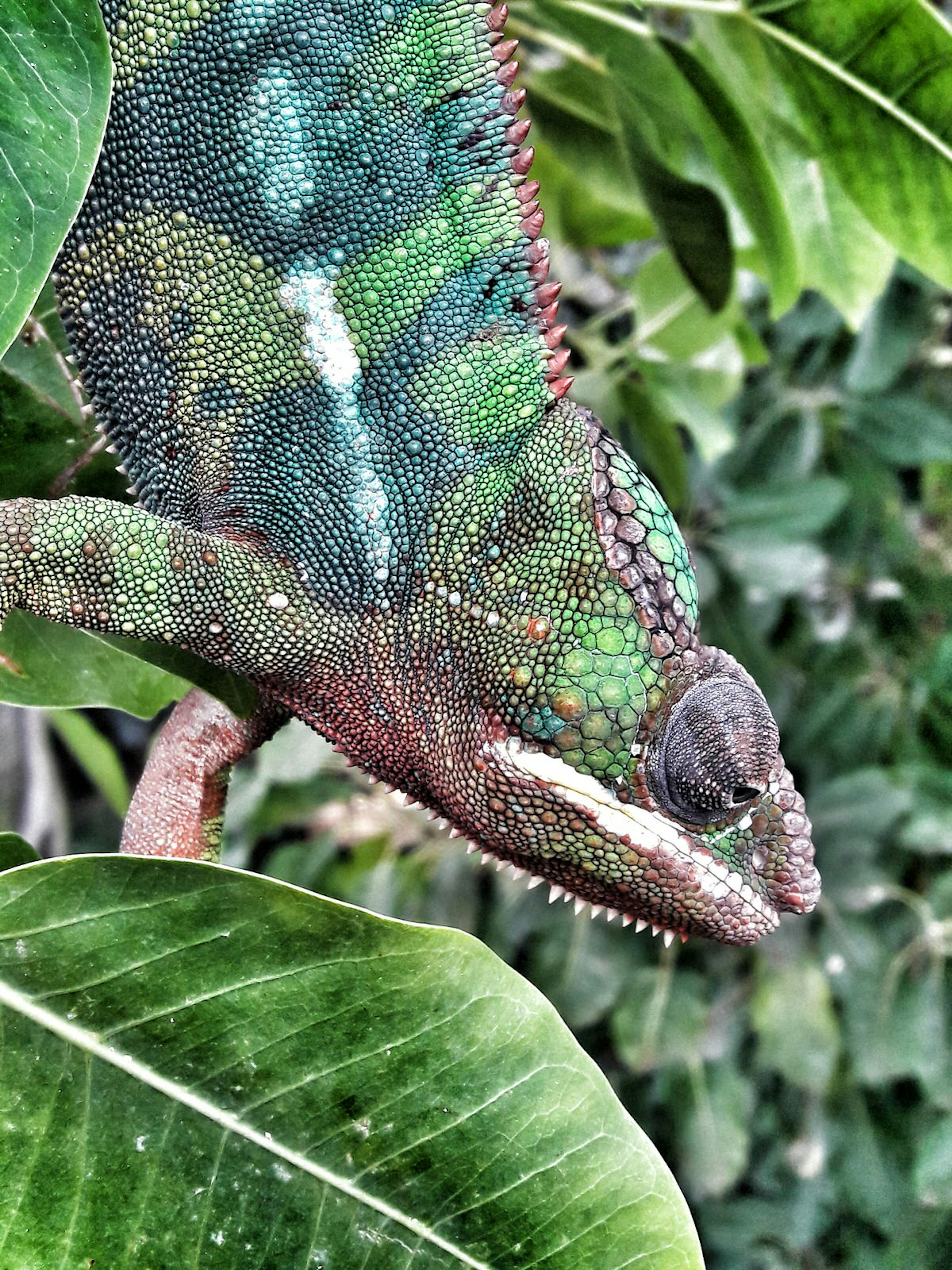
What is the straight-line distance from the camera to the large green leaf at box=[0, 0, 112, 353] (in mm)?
855

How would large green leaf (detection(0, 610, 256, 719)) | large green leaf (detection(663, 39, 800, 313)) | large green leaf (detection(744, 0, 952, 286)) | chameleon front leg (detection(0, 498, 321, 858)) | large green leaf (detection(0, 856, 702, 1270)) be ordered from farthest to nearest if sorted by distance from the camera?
large green leaf (detection(663, 39, 800, 313)) < large green leaf (detection(744, 0, 952, 286)) < large green leaf (detection(0, 610, 256, 719)) < chameleon front leg (detection(0, 498, 321, 858)) < large green leaf (detection(0, 856, 702, 1270))

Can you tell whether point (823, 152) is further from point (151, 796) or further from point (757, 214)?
point (151, 796)

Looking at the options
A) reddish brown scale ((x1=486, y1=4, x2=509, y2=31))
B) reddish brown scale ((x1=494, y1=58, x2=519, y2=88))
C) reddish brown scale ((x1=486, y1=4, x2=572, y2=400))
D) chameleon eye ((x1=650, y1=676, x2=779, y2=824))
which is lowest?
chameleon eye ((x1=650, y1=676, x2=779, y2=824))

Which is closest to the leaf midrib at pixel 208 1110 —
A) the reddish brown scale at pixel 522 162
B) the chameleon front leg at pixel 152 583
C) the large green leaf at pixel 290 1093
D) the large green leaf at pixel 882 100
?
the large green leaf at pixel 290 1093

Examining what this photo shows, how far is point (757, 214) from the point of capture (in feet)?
4.89

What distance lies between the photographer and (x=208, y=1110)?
2.83 feet

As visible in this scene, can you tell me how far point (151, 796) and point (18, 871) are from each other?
0.40m

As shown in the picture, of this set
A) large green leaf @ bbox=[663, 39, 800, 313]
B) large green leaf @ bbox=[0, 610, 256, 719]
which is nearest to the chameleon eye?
large green leaf @ bbox=[0, 610, 256, 719]

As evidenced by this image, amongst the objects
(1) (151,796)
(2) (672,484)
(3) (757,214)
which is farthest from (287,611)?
(2) (672,484)

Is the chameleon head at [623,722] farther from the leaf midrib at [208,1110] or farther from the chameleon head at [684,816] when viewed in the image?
the leaf midrib at [208,1110]

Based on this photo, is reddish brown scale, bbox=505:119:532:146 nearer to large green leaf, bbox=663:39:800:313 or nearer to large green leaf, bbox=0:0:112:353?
large green leaf, bbox=0:0:112:353

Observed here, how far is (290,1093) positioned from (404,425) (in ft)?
1.81

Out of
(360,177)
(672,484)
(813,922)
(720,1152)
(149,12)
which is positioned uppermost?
(149,12)

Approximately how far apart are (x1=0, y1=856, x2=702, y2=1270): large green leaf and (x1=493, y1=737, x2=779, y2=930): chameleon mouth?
0.70ft
